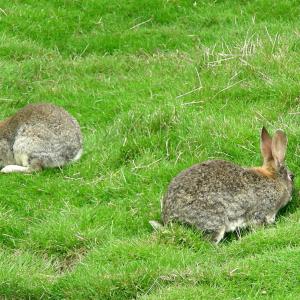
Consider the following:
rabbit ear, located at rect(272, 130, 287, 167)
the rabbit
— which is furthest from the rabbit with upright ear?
the rabbit

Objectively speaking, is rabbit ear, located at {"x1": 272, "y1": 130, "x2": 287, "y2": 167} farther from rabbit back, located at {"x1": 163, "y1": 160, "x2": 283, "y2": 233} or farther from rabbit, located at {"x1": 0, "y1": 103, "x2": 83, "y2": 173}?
rabbit, located at {"x1": 0, "y1": 103, "x2": 83, "y2": 173}

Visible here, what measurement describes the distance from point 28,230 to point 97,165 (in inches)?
64.7

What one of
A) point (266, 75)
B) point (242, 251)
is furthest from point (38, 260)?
point (266, 75)

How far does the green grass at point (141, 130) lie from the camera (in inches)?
316

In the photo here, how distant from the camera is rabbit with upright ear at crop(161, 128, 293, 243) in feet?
28.8

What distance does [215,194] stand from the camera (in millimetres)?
8891

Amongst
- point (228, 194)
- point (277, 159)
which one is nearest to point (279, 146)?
point (277, 159)

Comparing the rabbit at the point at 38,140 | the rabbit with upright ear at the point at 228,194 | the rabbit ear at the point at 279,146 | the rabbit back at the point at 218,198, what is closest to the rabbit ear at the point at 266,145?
the rabbit with upright ear at the point at 228,194

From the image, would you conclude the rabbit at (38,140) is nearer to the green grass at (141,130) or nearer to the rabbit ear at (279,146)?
the green grass at (141,130)

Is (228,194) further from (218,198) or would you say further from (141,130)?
(141,130)

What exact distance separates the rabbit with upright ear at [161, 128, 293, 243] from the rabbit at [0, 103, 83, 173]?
7.02 feet

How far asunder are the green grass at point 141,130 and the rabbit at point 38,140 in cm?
22

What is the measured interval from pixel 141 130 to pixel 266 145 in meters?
1.80

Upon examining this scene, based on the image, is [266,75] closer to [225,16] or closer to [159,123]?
[159,123]
